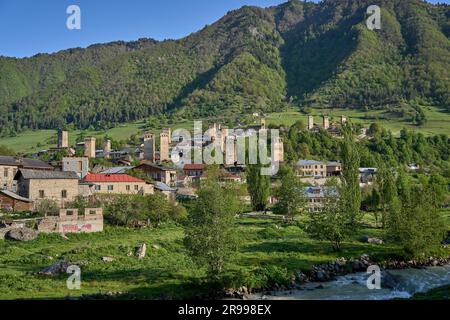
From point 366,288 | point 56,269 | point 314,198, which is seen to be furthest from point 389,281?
point 314,198

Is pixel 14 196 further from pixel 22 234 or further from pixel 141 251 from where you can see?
pixel 141 251

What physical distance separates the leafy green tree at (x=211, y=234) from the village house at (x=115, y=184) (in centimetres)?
3187

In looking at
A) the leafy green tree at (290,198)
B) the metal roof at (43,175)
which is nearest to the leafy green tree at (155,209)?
the metal roof at (43,175)

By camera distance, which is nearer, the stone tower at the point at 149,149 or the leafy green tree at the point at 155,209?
the leafy green tree at the point at 155,209

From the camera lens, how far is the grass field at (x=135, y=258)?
113 feet

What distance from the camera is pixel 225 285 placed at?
120ft

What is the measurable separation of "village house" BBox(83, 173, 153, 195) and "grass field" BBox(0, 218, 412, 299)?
12904mm

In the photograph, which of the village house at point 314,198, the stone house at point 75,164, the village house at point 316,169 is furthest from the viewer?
the village house at point 316,169

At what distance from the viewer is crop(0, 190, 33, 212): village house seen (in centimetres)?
5959

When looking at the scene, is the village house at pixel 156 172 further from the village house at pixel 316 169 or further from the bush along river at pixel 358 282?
the bush along river at pixel 358 282

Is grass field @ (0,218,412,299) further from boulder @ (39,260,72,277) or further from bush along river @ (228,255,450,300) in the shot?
bush along river @ (228,255,450,300)

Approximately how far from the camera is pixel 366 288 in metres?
39.5

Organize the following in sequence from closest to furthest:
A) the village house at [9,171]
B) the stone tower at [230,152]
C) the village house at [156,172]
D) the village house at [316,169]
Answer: the village house at [9,171] < the village house at [156,172] < the village house at [316,169] < the stone tower at [230,152]
